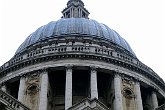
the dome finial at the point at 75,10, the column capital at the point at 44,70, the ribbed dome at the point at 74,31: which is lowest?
the column capital at the point at 44,70

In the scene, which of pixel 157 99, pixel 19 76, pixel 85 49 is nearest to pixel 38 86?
pixel 19 76

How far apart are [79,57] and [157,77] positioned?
8153mm

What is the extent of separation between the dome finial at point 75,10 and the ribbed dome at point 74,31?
8929mm

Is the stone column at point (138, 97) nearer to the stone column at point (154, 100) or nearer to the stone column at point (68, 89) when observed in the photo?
the stone column at point (154, 100)

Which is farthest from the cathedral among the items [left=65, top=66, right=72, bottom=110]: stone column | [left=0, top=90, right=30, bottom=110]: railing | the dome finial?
the dome finial

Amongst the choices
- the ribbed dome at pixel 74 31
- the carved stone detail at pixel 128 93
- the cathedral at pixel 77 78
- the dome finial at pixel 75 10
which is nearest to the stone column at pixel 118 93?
the cathedral at pixel 77 78

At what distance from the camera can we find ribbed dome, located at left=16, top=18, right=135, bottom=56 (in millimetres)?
42625

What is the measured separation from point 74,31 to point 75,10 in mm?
12776

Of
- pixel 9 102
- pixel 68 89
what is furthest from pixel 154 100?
pixel 9 102

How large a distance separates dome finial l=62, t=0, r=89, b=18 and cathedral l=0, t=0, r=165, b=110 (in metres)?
13.7

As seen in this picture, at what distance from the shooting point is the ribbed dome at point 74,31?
42.6m

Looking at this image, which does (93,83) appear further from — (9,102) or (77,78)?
(9,102)

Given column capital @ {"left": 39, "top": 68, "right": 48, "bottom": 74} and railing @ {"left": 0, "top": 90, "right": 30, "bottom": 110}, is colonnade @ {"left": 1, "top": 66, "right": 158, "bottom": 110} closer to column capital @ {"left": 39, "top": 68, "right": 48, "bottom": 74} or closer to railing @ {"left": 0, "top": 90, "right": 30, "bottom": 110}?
column capital @ {"left": 39, "top": 68, "right": 48, "bottom": 74}

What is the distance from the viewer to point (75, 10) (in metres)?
55.2
